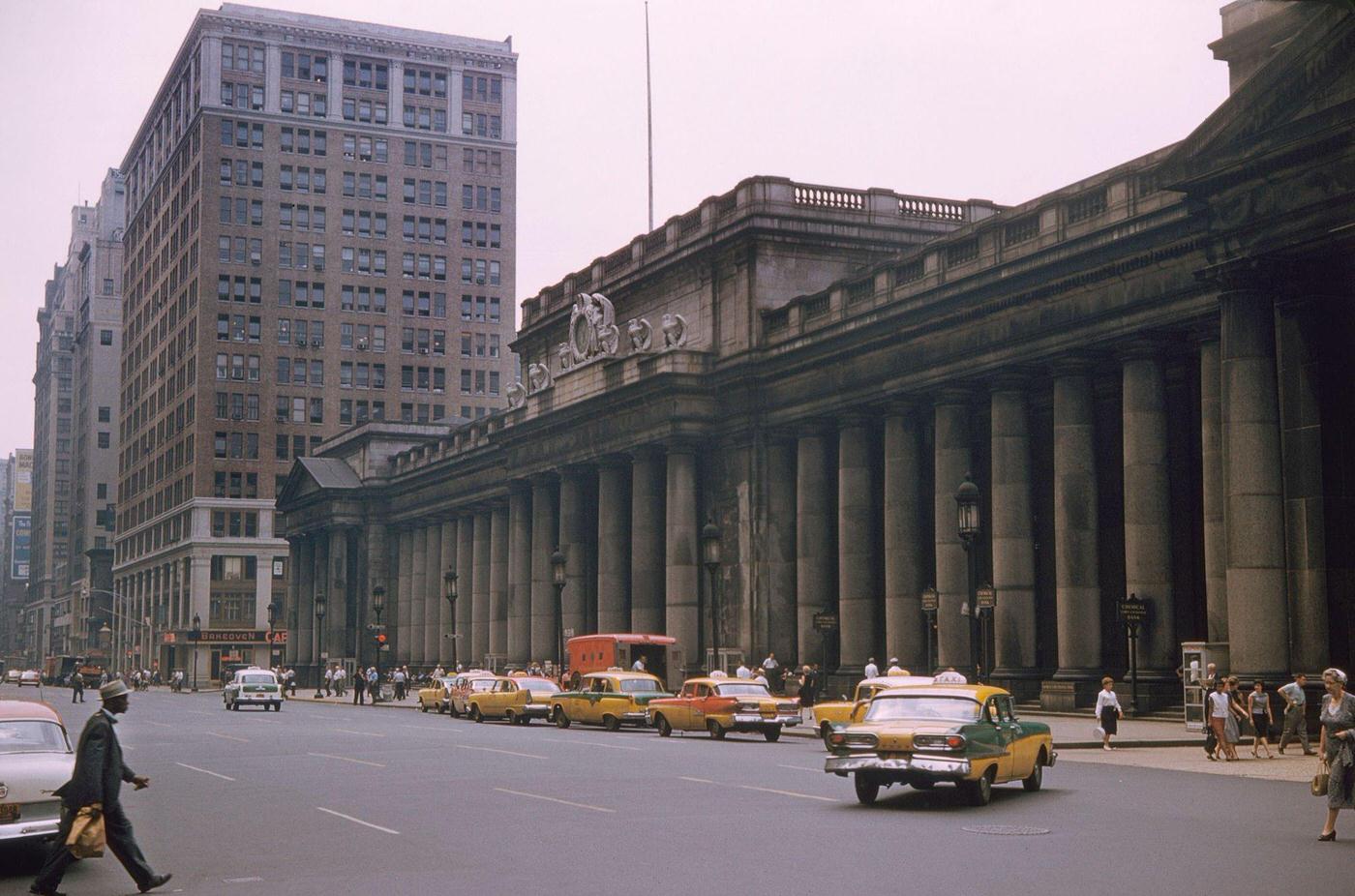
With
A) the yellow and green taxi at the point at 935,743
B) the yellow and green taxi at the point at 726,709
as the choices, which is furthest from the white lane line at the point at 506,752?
the yellow and green taxi at the point at 935,743

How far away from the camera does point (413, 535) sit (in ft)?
363

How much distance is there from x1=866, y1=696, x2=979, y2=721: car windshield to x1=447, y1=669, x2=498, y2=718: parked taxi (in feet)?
113

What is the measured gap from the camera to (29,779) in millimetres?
16688

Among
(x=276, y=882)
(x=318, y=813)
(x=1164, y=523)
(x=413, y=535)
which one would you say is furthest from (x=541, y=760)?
(x=413, y=535)

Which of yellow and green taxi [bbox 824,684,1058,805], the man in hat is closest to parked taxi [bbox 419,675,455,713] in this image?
yellow and green taxi [bbox 824,684,1058,805]

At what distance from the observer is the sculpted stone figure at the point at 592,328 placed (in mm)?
75562

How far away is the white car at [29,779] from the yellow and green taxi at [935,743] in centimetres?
1016

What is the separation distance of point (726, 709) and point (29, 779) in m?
26.4

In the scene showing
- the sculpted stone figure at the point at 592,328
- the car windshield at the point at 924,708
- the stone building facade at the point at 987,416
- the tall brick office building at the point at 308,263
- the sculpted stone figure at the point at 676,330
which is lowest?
the car windshield at the point at 924,708

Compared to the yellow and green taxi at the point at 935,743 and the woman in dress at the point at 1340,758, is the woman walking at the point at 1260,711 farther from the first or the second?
the woman in dress at the point at 1340,758

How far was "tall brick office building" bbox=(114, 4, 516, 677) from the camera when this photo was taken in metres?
148

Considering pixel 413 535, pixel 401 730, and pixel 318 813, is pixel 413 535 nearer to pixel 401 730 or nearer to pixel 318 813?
pixel 401 730

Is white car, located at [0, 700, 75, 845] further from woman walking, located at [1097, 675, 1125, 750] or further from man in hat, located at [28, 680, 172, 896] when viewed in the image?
woman walking, located at [1097, 675, 1125, 750]

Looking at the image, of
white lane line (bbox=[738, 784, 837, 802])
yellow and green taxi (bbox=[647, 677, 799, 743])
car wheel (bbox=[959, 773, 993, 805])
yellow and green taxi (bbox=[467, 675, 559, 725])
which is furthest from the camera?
yellow and green taxi (bbox=[467, 675, 559, 725])
